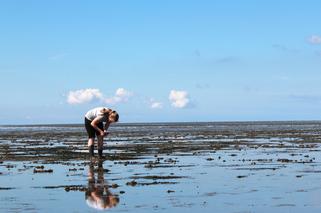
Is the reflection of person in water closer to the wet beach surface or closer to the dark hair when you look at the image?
the wet beach surface

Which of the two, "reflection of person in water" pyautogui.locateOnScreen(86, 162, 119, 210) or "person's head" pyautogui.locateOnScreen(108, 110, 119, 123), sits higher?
"person's head" pyautogui.locateOnScreen(108, 110, 119, 123)

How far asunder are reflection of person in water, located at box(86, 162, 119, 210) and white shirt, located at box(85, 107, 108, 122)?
279 inches

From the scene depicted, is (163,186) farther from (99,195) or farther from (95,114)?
(95,114)

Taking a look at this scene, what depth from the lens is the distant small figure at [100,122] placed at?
82.3 feet

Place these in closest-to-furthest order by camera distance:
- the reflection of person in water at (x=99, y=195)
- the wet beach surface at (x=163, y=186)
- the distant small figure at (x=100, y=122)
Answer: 1. the wet beach surface at (x=163, y=186)
2. the reflection of person in water at (x=99, y=195)
3. the distant small figure at (x=100, y=122)

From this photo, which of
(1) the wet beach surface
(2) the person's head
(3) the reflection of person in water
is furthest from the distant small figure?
(3) the reflection of person in water

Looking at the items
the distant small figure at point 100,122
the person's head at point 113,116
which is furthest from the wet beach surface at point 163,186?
the person's head at point 113,116

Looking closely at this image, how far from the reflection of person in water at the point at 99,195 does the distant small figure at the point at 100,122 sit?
22.4 feet

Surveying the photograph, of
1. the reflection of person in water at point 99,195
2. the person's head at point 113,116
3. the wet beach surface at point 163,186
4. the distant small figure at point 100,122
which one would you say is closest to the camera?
the wet beach surface at point 163,186

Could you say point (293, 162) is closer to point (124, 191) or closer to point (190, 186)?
point (190, 186)

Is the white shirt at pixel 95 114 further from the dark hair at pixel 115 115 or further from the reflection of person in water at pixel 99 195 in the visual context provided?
the reflection of person in water at pixel 99 195

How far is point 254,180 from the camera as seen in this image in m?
16.9

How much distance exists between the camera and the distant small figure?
82.3ft

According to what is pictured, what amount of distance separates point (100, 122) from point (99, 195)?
11.2 meters
